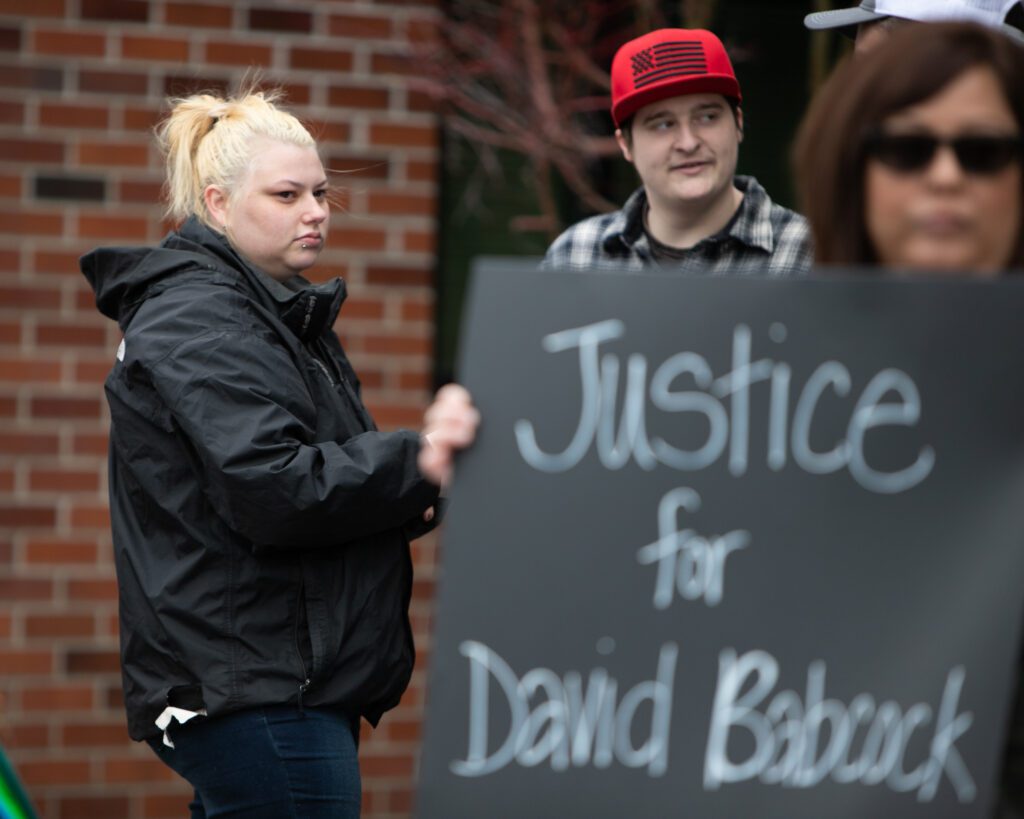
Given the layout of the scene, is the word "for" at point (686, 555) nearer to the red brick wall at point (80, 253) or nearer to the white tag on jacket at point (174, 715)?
the white tag on jacket at point (174, 715)

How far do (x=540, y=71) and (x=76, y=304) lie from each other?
A: 1.44 m

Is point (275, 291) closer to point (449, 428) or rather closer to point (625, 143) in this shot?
point (625, 143)

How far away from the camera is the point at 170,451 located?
2.84 metres

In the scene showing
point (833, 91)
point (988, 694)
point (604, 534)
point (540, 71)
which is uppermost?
point (540, 71)

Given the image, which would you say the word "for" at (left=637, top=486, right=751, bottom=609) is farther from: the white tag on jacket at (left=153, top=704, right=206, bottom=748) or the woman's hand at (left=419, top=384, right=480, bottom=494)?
the white tag on jacket at (left=153, top=704, right=206, bottom=748)

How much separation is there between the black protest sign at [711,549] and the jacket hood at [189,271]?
104 cm

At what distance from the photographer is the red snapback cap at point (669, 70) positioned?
3180mm

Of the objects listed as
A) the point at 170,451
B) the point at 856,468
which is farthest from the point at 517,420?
the point at 170,451

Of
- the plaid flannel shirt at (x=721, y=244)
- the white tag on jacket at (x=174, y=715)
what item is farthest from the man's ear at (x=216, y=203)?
the white tag on jacket at (x=174, y=715)

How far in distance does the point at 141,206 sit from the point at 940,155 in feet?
10.3

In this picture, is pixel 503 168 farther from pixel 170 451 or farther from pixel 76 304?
pixel 170 451

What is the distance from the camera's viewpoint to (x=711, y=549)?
6.42 feet

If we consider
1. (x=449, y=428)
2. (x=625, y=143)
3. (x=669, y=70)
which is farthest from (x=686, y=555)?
(x=625, y=143)

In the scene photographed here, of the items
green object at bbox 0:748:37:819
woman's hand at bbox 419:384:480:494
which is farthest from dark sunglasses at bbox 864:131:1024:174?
green object at bbox 0:748:37:819
